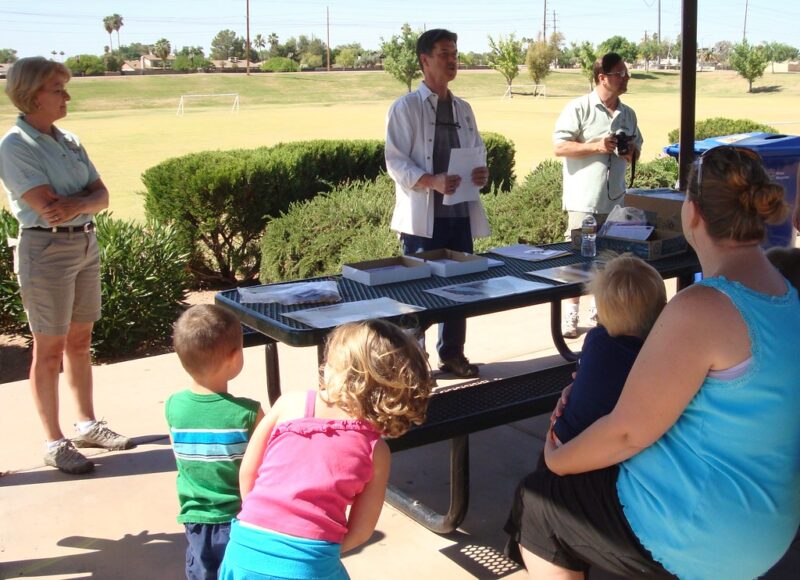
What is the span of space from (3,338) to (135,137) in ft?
90.0

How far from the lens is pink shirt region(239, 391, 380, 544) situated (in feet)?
6.51

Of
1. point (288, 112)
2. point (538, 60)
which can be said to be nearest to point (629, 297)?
point (288, 112)

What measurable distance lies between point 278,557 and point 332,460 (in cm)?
24

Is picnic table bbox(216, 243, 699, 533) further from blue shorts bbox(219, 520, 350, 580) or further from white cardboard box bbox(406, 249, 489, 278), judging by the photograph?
blue shorts bbox(219, 520, 350, 580)

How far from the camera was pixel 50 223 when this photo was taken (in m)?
3.54

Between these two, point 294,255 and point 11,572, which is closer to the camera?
point 11,572

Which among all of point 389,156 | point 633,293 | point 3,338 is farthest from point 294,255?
point 633,293

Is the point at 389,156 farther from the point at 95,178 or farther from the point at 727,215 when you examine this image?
the point at 727,215

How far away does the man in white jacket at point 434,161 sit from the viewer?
461cm

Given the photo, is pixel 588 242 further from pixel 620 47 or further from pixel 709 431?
pixel 620 47

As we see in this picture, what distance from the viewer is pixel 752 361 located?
192 cm

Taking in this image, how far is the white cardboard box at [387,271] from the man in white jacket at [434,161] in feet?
2.44

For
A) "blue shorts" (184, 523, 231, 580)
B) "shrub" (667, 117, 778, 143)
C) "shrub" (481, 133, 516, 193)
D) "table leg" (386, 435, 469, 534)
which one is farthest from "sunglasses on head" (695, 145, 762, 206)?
"shrub" (667, 117, 778, 143)

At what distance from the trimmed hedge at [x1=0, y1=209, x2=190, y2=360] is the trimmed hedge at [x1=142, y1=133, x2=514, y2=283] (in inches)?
51.9
